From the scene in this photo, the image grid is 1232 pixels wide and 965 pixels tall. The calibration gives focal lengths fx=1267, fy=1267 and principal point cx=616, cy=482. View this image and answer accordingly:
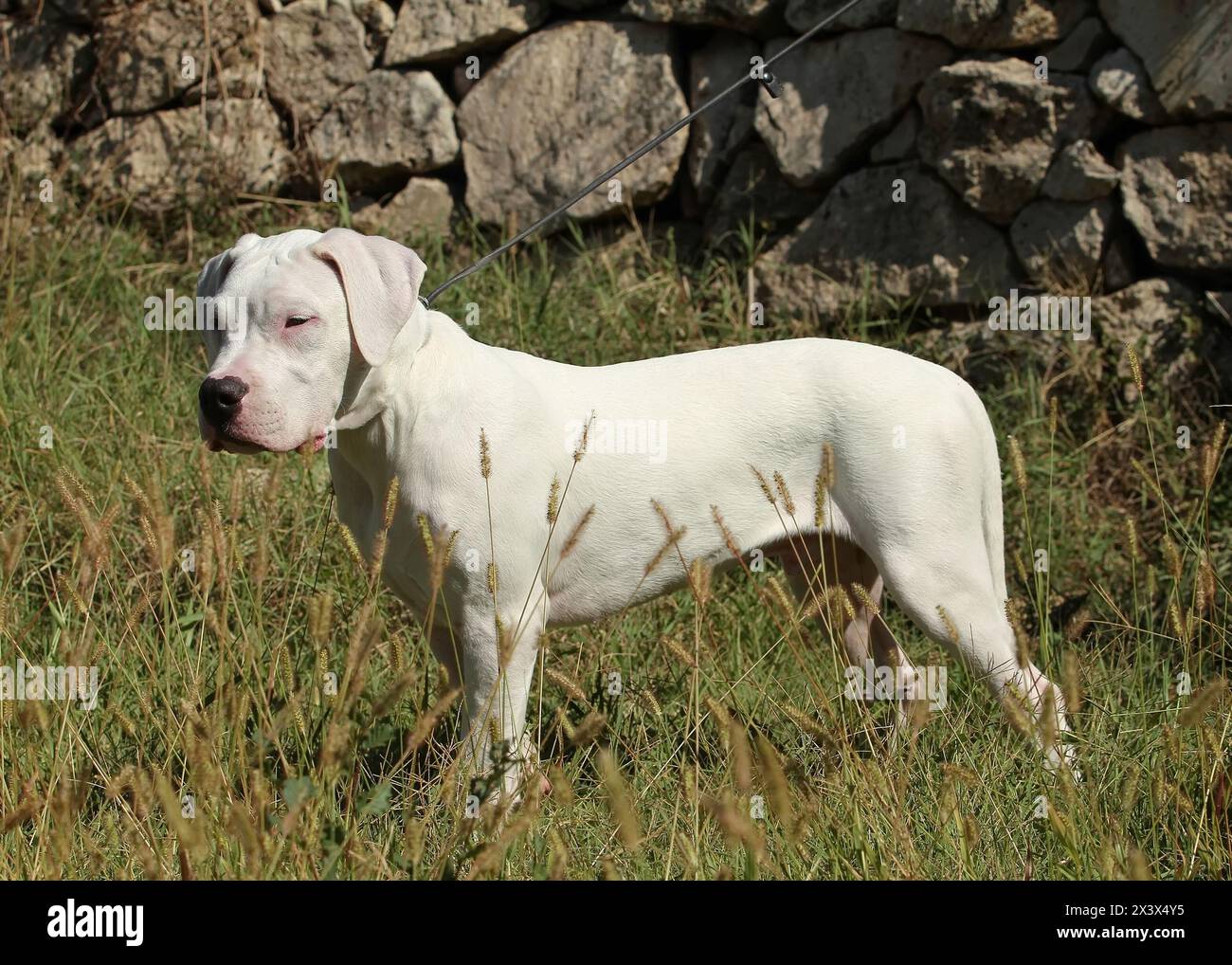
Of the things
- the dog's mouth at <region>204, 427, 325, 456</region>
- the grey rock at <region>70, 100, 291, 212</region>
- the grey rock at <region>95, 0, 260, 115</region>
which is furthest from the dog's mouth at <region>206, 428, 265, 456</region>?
the grey rock at <region>95, 0, 260, 115</region>

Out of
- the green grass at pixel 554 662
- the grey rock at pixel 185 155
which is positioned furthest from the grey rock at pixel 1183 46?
the grey rock at pixel 185 155

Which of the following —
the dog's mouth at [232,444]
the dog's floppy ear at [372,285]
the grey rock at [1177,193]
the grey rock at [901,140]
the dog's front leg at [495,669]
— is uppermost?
the grey rock at [901,140]

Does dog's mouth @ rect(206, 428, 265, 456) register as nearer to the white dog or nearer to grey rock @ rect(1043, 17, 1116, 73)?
the white dog

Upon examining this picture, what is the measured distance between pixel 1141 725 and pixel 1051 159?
9.99ft

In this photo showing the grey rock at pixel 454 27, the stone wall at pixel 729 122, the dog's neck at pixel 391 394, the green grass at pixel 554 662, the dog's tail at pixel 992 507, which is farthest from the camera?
the grey rock at pixel 454 27

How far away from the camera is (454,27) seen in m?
6.20

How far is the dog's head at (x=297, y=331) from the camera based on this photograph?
8.55 feet

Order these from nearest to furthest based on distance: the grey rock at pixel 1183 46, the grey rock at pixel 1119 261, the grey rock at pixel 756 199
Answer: the grey rock at pixel 1183 46 < the grey rock at pixel 1119 261 < the grey rock at pixel 756 199

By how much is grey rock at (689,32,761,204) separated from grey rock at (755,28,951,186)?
0.13 metres

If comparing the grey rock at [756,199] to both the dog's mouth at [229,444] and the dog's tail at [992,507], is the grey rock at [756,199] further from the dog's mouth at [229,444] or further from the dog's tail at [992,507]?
the dog's mouth at [229,444]

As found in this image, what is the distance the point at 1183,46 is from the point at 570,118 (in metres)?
2.67

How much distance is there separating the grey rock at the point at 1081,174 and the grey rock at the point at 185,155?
369 centimetres

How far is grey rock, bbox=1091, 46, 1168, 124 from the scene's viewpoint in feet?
16.8

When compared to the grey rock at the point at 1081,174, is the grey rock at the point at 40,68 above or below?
above
